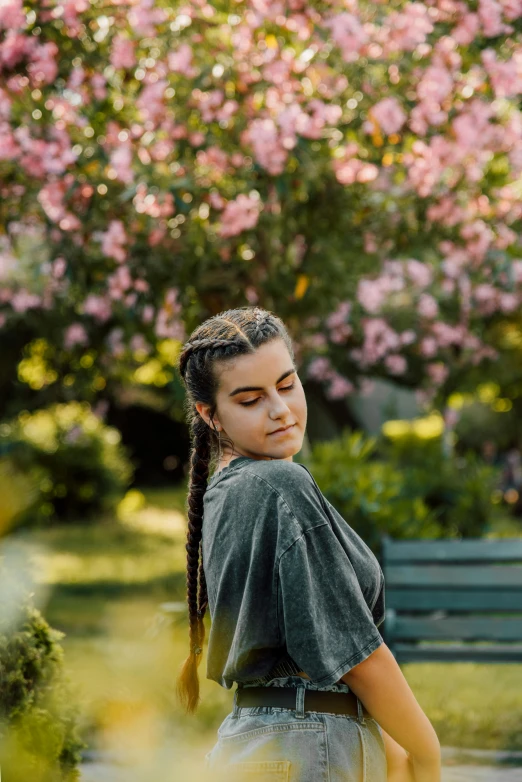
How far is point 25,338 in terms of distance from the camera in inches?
640

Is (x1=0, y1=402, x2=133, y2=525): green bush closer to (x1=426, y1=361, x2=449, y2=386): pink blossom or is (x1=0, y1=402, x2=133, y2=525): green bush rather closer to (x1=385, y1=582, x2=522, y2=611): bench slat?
(x1=426, y1=361, x2=449, y2=386): pink blossom

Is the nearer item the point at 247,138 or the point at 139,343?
the point at 247,138

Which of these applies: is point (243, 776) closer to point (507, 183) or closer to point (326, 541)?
point (326, 541)

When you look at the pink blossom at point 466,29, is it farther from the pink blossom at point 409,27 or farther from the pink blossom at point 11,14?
the pink blossom at point 11,14

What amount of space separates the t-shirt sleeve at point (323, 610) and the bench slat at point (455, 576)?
3.78 meters

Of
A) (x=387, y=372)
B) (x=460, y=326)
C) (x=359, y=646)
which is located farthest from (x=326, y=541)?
(x=387, y=372)

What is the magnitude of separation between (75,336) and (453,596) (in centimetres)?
778

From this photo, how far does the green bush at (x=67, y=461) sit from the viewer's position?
1788 centimetres

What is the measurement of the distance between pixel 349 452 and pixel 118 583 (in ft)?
15.1

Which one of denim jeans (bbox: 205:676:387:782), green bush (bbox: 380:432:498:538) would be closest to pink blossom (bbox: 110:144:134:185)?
green bush (bbox: 380:432:498:538)

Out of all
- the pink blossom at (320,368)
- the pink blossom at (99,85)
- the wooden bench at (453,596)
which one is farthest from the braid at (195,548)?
the pink blossom at (320,368)

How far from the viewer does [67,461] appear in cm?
1811

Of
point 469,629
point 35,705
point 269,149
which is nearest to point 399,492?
point 469,629

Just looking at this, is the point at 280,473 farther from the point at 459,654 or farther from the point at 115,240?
the point at 115,240
